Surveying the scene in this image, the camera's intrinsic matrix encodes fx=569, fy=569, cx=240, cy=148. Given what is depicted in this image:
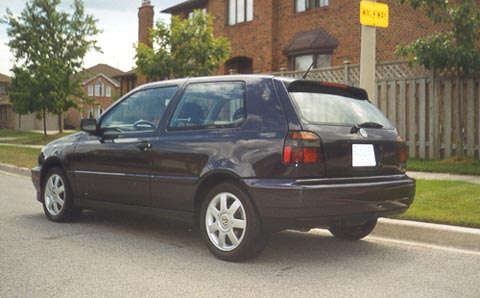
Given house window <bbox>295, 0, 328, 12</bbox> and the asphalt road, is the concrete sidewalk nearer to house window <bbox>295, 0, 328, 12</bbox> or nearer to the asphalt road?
the asphalt road

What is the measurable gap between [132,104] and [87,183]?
1.02 m

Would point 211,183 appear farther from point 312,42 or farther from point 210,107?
point 312,42

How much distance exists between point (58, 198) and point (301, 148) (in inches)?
137

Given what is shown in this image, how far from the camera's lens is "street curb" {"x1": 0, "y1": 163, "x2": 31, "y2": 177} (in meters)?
13.5

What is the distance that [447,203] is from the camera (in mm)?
7184

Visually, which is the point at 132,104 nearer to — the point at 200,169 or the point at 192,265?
the point at 200,169

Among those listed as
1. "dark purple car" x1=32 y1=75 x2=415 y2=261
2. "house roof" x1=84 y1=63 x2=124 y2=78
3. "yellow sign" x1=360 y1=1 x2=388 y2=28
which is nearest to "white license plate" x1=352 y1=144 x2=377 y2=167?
"dark purple car" x1=32 y1=75 x2=415 y2=261

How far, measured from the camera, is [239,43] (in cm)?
2412

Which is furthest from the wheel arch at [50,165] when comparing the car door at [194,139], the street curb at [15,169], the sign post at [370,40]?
the street curb at [15,169]

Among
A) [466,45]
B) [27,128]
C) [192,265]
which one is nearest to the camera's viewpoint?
[192,265]

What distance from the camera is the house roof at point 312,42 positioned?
2014cm

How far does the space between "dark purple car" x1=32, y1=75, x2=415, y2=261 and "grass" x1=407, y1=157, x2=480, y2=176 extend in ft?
17.6

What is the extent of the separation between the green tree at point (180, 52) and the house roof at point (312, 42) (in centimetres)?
368

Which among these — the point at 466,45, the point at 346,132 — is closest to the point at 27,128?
the point at 466,45
